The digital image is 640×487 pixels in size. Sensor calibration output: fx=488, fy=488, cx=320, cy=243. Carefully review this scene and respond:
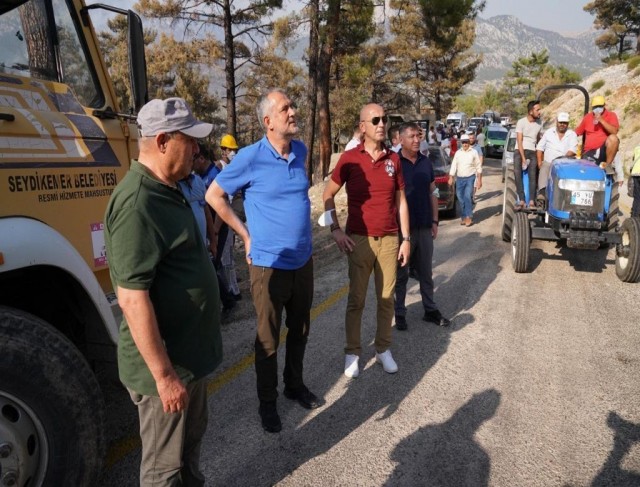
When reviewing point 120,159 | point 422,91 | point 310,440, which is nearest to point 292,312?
point 310,440

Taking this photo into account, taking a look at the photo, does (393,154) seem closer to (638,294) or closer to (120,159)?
(120,159)

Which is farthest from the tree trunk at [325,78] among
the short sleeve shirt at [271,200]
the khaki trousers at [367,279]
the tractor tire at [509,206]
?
the short sleeve shirt at [271,200]

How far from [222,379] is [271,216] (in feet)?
5.02

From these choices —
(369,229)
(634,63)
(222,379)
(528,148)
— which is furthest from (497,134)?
(222,379)

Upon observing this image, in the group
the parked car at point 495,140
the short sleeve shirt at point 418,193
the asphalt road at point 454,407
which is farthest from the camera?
the parked car at point 495,140

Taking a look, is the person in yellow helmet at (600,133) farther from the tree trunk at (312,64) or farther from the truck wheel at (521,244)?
the tree trunk at (312,64)

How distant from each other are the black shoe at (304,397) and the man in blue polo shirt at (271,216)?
309 millimetres

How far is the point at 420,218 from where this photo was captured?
495cm

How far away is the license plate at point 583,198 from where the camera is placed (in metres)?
6.24

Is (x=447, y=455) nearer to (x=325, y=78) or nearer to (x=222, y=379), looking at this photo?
(x=222, y=379)

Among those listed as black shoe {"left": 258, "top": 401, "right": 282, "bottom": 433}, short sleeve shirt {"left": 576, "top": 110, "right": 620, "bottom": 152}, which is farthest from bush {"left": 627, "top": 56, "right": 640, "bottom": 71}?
black shoe {"left": 258, "top": 401, "right": 282, "bottom": 433}

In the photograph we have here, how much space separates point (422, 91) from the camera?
4069 centimetres

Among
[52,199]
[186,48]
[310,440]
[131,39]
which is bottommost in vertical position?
[310,440]

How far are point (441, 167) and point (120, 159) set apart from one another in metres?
9.04
